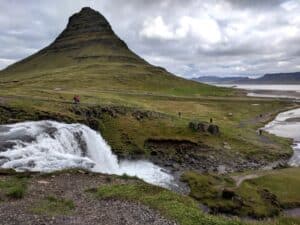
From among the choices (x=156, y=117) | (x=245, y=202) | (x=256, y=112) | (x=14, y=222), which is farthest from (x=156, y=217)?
(x=256, y=112)

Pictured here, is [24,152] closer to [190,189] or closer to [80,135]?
[80,135]

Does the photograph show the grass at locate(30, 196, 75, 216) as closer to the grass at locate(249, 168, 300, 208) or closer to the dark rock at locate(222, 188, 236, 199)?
the dark rock at locate(222, 188, 236, 199)

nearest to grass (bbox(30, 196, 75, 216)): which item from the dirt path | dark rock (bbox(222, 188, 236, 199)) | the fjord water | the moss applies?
the dirt path

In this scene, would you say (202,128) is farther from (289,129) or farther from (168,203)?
(168,203)

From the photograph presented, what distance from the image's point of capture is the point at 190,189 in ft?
162

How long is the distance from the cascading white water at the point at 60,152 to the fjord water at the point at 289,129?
1248 inches

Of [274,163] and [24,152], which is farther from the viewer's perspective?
[274,163]

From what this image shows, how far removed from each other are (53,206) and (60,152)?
2692 centimetres

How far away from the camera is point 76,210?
87.6 ft

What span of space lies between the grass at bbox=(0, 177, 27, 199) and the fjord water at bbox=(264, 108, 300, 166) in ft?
177

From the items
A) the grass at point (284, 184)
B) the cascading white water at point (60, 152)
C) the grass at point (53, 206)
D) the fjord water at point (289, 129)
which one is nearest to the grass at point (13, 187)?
the grass at point (53, 206)

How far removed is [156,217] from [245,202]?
20.6 m

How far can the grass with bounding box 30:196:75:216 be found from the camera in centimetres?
2577

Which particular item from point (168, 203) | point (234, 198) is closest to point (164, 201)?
point (168, 203)
